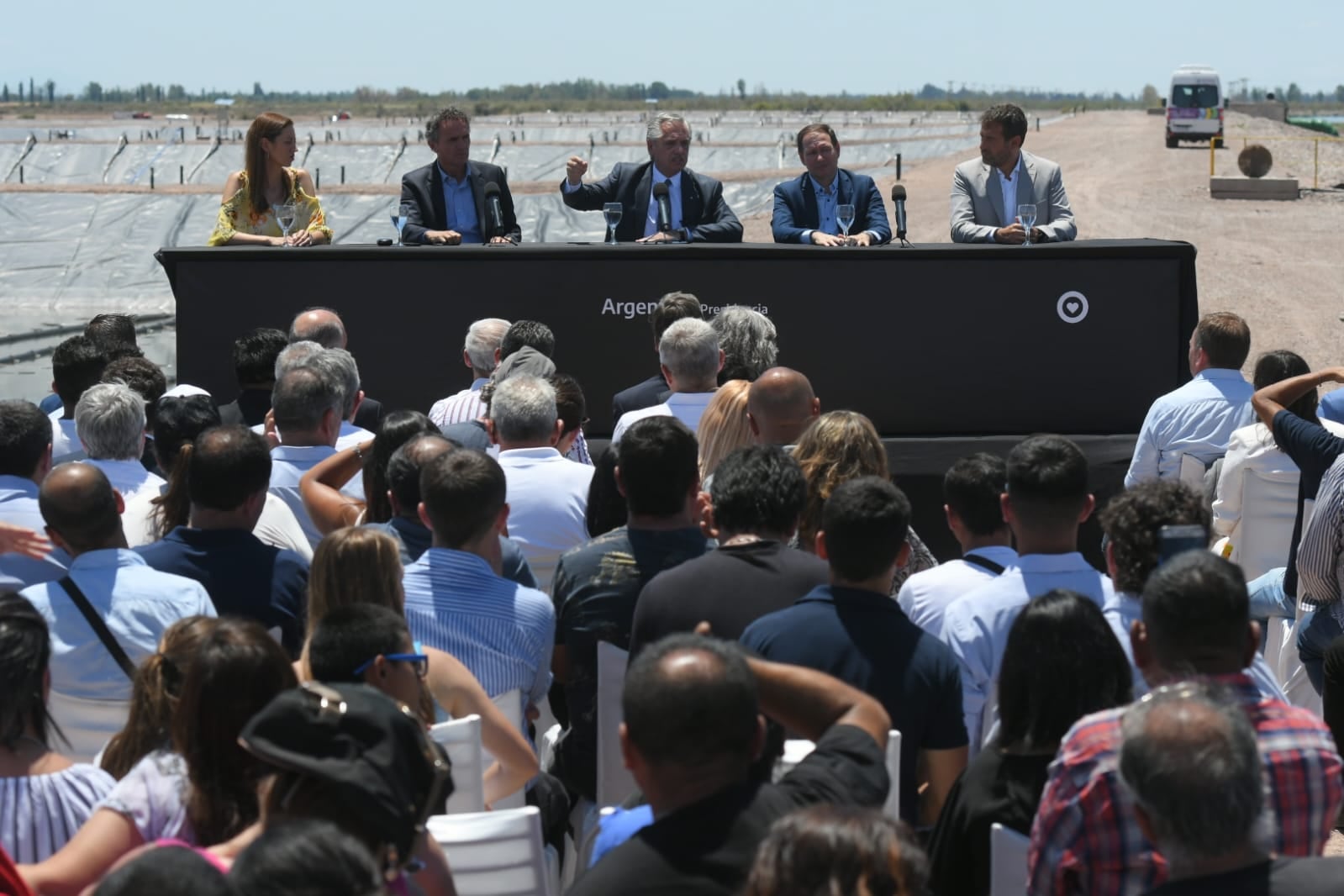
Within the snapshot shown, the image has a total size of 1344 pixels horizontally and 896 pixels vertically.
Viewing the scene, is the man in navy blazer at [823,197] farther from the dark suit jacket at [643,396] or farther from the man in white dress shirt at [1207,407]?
the man in white dress shirt at [1207,407]

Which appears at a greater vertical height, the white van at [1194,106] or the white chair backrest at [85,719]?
the white van at [1194,106]

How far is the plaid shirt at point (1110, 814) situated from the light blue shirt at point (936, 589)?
1.26 metres

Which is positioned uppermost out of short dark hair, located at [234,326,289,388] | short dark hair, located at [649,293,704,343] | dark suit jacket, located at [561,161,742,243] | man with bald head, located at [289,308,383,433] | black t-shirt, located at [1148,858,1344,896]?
dark suit jacket, located at [561,161,742,243]

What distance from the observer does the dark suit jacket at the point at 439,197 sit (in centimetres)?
769

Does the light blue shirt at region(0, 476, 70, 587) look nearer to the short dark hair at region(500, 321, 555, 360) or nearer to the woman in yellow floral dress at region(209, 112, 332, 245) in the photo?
the short dark hair at region(500, 321, 555, 360)

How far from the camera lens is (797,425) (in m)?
5.13

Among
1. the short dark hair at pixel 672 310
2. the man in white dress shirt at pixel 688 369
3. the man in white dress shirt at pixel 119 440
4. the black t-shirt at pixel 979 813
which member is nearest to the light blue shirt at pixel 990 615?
the black t-shirt at pixel 979 813

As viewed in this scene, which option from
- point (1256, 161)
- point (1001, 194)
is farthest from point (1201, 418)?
point (1256, 161)

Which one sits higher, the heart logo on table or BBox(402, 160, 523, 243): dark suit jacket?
BBox(402, 160, 523, 243): dark suit jacket

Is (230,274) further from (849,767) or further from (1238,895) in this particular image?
(1238,895)

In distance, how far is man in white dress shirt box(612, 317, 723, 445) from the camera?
5828 mm

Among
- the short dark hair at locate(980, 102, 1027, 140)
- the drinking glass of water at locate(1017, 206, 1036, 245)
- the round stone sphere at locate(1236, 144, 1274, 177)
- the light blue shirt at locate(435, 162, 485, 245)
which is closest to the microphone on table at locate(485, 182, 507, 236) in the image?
the light blue shirt at locate(435, 162, 485, 245)

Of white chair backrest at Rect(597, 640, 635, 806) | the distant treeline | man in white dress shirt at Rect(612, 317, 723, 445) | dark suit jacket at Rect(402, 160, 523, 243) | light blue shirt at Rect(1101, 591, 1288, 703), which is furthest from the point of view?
the distant treeline

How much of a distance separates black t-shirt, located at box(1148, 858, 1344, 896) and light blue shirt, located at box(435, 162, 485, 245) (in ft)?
19.8
